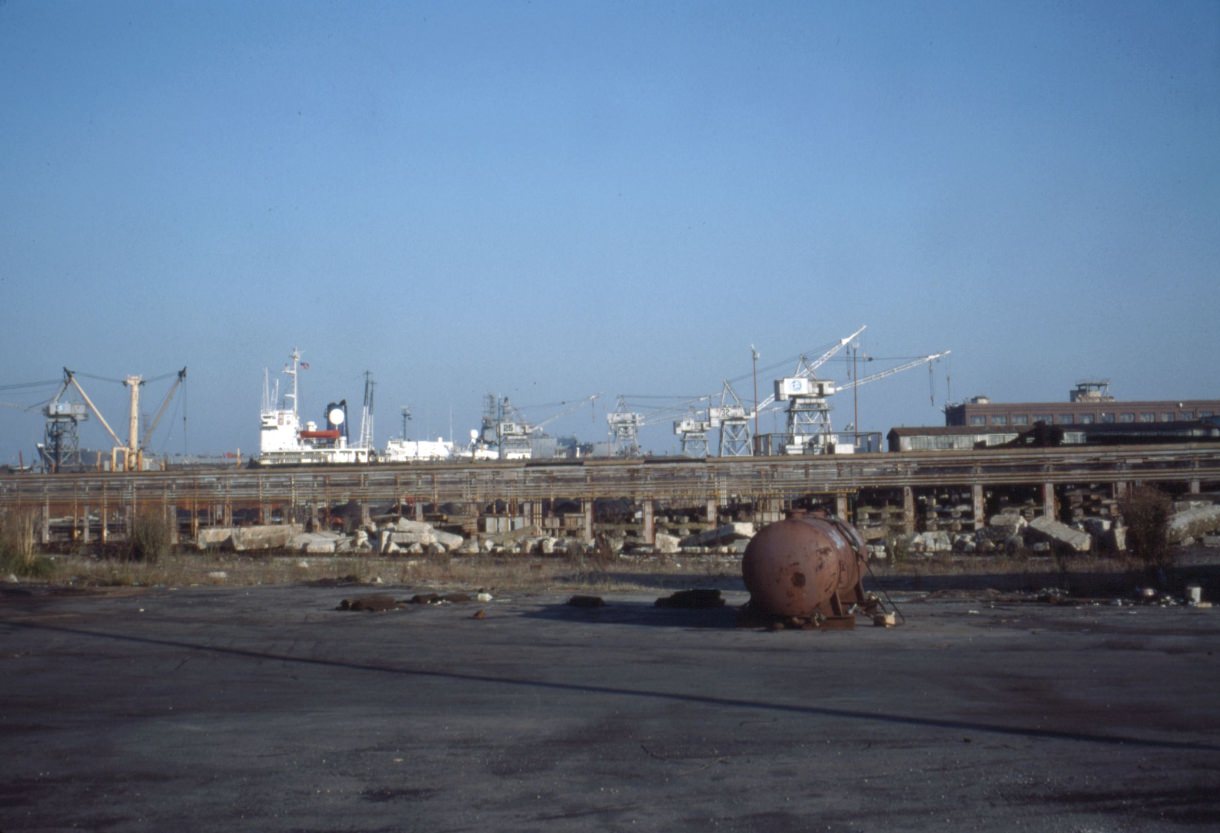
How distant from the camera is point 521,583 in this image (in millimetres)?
25469

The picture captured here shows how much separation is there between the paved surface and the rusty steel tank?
547 millimetres

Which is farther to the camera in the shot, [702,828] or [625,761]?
[625,761]

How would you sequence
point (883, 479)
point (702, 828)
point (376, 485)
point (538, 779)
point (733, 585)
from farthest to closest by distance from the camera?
1. point (376, 485)
2. point (883, 479)
3. point (733, 585)
4. point (538, 779)
5. point (702, 828)

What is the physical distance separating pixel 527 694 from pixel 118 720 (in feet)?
12.7

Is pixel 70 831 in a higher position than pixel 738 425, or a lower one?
lower

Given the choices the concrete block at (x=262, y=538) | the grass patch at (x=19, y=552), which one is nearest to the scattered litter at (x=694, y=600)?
the grass patch at (x=19, y=552)

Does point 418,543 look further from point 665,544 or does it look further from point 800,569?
point 800,569

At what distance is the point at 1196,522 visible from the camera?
31.4 meters

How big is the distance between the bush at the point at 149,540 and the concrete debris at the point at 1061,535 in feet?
81.7

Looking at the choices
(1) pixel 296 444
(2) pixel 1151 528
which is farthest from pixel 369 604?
(1) pixel 296 444

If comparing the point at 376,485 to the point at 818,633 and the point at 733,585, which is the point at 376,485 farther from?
the point at 818,633

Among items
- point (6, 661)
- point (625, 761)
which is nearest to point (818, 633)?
point (625, 761)

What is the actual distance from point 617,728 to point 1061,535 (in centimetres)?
2400

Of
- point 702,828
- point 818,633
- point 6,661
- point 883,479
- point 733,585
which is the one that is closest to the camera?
point 702,828
